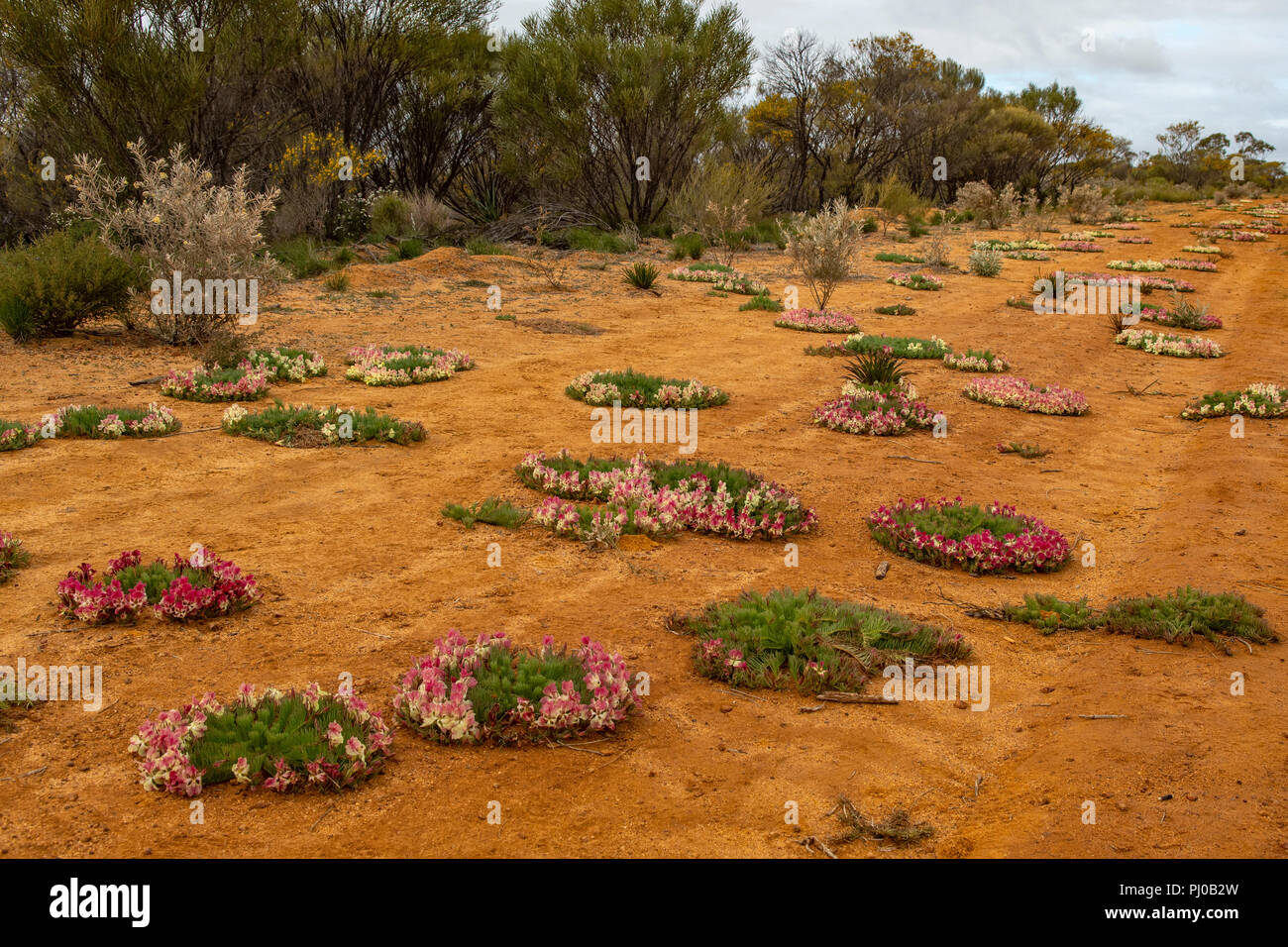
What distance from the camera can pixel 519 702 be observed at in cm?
405

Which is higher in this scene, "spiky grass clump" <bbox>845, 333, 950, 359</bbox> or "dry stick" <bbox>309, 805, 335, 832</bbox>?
"spiky grass clump" <bbox>845, 333, 950, 359</bbox>

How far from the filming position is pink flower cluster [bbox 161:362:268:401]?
10.0m

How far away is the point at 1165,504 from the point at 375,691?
6666 millimetres

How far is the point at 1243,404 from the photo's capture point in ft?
35.1

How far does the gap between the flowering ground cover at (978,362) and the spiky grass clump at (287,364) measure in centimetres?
852

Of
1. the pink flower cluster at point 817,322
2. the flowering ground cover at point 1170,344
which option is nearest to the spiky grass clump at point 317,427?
the pink flower cluster at point 817,322

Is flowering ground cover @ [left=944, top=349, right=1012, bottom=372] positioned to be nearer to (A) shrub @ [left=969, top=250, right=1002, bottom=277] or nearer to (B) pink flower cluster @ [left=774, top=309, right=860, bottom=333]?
(B) pink flower cluster @ [left=774, top=309, right=860, bottom=333]

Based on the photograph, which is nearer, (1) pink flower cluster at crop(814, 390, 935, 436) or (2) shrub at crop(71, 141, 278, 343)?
(1) pink flower cluster at crop(814, 390, 935, 436)

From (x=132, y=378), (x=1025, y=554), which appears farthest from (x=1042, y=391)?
(x=132, y=378)

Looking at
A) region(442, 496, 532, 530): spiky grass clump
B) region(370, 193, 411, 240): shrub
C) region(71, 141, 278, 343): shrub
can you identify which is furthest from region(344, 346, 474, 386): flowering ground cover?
region(370, 193, 411, 240): shrub

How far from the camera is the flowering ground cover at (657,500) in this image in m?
6.79

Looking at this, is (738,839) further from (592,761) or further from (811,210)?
(811,210)

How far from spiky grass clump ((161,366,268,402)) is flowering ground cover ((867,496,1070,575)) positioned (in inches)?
268

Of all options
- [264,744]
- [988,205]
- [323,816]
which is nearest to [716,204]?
[988,205]
